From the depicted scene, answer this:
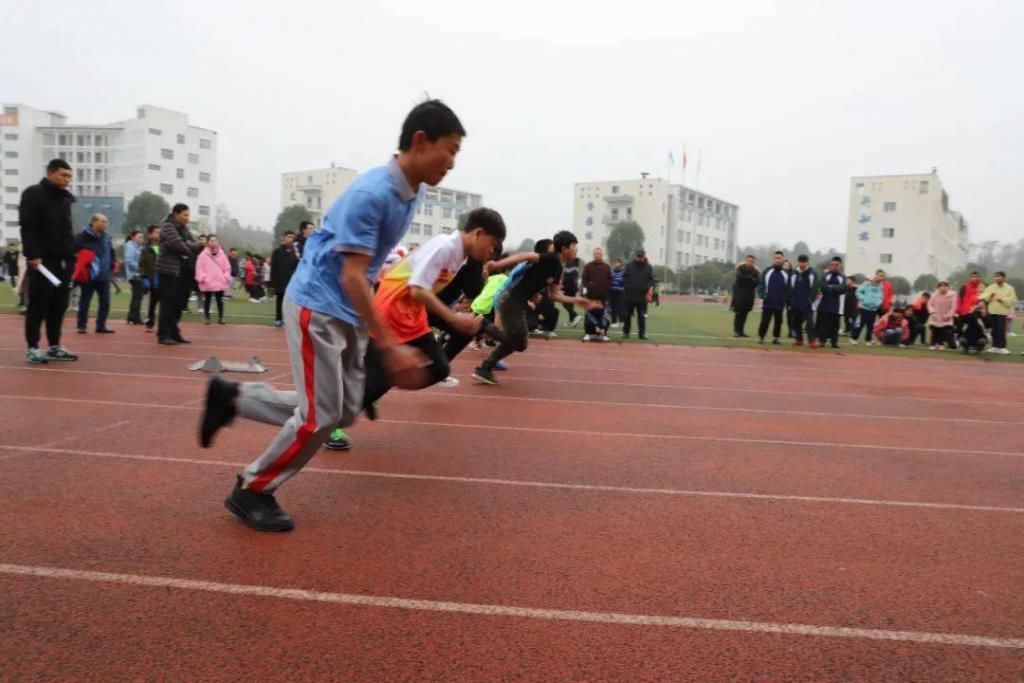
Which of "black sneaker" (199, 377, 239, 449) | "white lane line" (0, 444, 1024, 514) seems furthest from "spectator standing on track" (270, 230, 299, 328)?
"black sneaker" (199, 377, 239, 449)

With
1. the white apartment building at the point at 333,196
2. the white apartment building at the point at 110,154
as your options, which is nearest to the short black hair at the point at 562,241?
the white apartment building at the point at 333,196

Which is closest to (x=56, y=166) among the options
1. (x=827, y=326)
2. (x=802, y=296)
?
(x=802, y=296)

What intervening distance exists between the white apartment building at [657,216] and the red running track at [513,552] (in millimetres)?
95239

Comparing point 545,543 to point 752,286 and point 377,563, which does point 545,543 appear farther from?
point 752,286

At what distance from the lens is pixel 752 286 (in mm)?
16344

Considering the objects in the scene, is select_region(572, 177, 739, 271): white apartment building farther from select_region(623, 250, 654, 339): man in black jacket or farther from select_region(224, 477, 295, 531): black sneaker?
select_region(224, 477, 295, 531): black sneaker

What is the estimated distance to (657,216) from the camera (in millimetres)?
103000

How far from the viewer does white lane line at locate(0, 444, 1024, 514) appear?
4.26 meters

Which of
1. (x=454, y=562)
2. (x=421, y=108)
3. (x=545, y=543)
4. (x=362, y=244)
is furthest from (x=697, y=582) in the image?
(x=421, y=108)

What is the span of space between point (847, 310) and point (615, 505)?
16504mm

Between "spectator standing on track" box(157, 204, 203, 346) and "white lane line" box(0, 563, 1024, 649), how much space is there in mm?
8132

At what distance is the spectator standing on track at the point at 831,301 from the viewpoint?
15.4 m

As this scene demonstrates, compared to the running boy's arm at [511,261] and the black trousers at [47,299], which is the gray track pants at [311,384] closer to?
the running boy's arm at [511,261]

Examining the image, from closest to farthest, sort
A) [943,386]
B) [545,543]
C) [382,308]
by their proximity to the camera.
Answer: [545,543]
[382,308]
[943,386]
